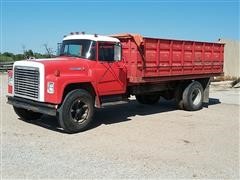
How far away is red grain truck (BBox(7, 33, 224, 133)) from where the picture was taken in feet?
30.7

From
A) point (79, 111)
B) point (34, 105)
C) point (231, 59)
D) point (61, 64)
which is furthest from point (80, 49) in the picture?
point (231, 59)

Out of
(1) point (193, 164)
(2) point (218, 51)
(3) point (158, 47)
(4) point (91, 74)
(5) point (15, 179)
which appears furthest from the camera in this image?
(2) point (218, 51)

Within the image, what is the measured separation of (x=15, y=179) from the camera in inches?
239

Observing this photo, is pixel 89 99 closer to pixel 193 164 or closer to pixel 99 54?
pixel 99 54

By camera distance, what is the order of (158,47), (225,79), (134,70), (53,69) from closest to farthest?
(53,69), (134,70), (158,47), (225,79)

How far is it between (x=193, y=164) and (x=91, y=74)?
395 centimetres

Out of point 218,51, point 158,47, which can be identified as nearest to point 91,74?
point 158,47

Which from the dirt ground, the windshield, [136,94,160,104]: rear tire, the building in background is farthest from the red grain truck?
the building in background

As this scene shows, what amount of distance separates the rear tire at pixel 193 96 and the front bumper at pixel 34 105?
572cm

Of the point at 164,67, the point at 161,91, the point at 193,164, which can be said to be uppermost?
the point at 164,67

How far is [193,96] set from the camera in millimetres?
14109

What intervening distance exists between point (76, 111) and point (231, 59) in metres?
22.7

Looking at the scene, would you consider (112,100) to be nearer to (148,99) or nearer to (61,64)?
(61,64)

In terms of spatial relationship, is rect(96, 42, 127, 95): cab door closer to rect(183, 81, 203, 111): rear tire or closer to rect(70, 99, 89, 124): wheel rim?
rect(70, 99, 89, 124): wheel rim
